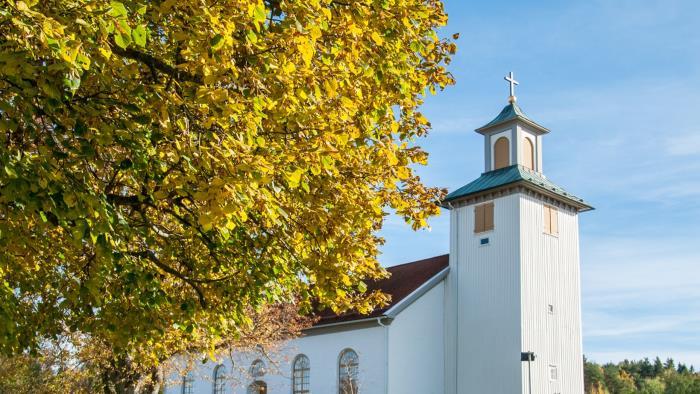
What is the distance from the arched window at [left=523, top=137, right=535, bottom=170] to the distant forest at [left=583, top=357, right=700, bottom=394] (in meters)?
23.2

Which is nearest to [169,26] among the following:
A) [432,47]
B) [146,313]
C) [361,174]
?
[361,174]

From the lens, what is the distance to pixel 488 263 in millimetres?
32719

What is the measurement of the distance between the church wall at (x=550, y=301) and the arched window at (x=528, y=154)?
1.99 m

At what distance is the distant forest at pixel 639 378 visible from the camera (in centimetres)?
5389

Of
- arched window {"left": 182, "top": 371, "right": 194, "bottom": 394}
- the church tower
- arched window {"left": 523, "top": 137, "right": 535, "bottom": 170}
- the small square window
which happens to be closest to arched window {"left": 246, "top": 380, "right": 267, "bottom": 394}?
arched window {"left": 182, "top": 371, "right": 194, "bottom": 394}

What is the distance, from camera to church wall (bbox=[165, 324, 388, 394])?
31344 millimetres

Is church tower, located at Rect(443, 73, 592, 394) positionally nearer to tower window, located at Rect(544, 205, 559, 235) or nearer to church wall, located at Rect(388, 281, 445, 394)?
tower window, located at Rect(544, 205, 559, 235)

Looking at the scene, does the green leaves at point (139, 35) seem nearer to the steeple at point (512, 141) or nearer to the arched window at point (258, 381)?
the steeple at point (512, 141)

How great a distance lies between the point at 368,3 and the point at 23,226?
5008 millimetres

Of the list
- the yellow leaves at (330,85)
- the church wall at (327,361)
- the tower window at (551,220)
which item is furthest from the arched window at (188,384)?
the yellow leaves at (330,85)

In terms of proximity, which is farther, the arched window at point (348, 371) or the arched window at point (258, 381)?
the arched window at point (258, 381)

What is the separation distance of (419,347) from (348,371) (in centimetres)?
314

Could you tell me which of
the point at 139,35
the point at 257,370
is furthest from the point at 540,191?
the point at 139,35

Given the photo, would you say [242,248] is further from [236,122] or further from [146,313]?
[236,122]
